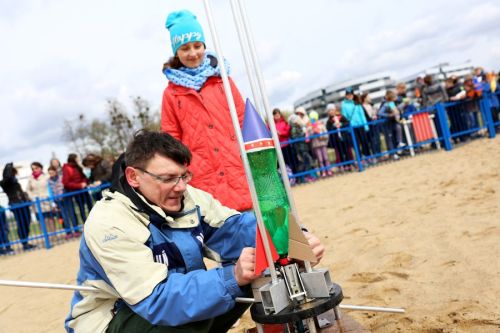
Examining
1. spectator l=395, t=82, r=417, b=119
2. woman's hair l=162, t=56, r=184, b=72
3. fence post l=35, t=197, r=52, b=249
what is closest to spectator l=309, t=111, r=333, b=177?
spectator l=395, t=82, r=417, b=119

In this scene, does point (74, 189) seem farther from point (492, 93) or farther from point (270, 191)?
point (492, 93)

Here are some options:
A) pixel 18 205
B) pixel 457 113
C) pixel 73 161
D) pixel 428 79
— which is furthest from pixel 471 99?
pixel 18 205

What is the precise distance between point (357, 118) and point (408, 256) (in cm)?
749

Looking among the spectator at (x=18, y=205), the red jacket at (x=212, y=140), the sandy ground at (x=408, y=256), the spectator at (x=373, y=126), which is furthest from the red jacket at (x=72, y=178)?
the red jacket at (x=212, y=140)

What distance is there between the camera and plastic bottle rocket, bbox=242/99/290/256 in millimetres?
1613

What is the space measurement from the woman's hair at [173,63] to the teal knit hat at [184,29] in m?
0.10

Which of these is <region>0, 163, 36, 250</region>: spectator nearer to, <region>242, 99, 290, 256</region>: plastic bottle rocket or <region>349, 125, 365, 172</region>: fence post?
<region>349, 125, 365, 172</region>: fence post

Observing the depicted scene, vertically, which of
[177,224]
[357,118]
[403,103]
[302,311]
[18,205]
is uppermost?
[403,103]

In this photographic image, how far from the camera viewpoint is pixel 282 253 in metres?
1.64

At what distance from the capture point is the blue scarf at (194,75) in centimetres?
300

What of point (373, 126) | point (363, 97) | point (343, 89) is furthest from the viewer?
point (343, 89)

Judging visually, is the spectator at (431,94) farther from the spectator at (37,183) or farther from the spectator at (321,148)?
the spectator at (37,183)

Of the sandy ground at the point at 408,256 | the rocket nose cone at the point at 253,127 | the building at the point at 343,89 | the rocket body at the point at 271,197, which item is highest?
the building at the point at 343,89

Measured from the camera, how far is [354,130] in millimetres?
10695
